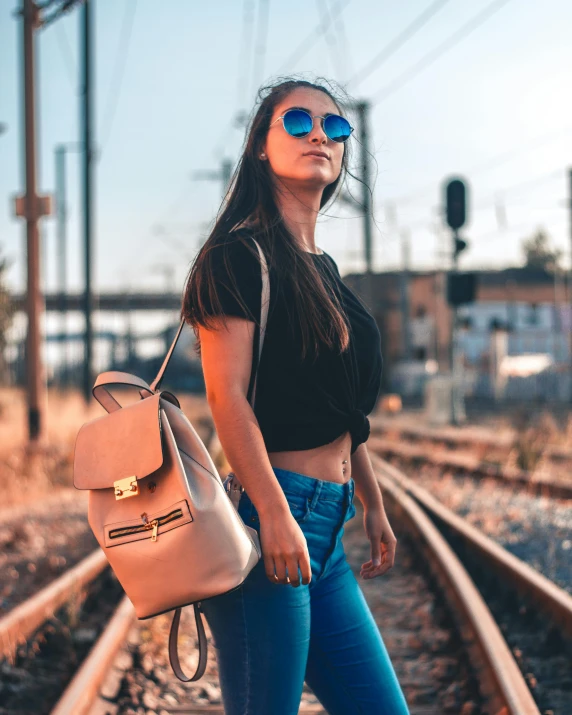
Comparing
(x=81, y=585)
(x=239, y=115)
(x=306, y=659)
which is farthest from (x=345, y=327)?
(x=239, y=115)

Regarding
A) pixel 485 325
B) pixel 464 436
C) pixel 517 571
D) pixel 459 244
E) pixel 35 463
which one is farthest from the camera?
pixel 485 325

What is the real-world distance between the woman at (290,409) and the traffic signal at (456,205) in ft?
51.8

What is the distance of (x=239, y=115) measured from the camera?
30641mm

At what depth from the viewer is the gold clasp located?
1857mm

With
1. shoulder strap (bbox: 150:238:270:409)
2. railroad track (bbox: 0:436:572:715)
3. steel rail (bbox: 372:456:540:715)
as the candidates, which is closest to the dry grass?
railroad track (bbox: 0:436:572:715)

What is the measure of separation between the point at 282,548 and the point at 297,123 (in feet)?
3.04

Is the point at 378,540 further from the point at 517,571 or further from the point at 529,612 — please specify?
the point at 517,571

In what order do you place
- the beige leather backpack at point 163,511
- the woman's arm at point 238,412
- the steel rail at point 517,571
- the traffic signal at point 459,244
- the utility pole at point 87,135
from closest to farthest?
the beige leather backpack at point 163,511 < the woman's arm at point 238,412 < the steel rail at point 517,571 < the traffic signal at point 459,244 < the utility pole at point 87,135

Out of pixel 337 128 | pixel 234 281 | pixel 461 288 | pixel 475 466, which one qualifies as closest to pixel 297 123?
pixel 337 128

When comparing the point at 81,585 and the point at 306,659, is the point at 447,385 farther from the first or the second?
the point at 306,659

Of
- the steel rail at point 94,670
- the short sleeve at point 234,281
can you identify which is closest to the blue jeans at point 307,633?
the short sleeve at point 234,281

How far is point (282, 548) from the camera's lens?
73.5 inches

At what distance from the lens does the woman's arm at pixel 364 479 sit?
226 centimetres

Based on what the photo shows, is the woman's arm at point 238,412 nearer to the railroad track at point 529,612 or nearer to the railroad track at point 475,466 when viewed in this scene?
the railroad track at point 529,612
